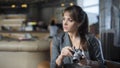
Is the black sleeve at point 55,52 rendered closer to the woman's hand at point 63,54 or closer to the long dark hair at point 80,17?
the woman's hand at point 63,54

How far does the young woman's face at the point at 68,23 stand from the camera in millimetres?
1827

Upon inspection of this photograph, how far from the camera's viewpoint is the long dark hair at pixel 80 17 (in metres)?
1.85

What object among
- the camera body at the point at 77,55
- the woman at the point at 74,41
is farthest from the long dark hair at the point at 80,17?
the camera body at the point at 77,55

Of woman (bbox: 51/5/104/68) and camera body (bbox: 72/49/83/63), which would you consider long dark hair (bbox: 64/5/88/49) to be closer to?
woman (bbox: 51/5/104/68)

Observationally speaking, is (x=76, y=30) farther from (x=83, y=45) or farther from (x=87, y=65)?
(x=87, y=65)

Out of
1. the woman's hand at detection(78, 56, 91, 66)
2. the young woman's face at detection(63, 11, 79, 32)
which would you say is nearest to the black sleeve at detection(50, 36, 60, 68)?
the young woman's face at detection(63, 11, 79, 32)

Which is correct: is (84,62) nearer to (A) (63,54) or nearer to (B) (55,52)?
(A) (63,54)

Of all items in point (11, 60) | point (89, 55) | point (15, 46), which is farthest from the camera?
point (11, 60)

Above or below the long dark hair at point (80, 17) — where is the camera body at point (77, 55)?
below

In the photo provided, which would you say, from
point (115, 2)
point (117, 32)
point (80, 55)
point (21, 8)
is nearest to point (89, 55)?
point (80, 55)

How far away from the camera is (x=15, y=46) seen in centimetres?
368

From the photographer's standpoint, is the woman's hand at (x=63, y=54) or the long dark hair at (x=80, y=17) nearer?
the woman's hand at (x=63, y=54)

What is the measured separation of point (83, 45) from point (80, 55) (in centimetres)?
19

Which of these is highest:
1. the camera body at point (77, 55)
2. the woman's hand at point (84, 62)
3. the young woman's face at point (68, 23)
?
the young woman's face at point (68, 23)
